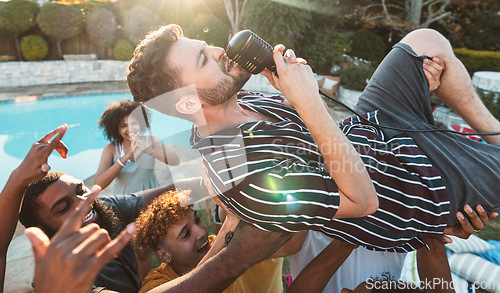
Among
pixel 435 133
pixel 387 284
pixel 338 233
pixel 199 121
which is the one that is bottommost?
pixel 387 284

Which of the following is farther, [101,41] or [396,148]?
[101,41]

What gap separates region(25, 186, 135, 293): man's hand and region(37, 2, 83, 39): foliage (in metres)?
18.0

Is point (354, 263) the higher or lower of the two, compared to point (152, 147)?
higher

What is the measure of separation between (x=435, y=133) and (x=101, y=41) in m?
17.4

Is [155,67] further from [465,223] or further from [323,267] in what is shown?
[465,223]

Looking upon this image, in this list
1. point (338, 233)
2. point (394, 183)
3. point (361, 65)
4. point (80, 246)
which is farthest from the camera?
point (361, 65)

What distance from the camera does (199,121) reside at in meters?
2.00

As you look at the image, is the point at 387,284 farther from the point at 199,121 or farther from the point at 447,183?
the point at 199,121

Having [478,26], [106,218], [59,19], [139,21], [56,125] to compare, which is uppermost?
[478,26]

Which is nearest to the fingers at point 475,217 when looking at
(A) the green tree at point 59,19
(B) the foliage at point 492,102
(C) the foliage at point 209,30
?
(B) the foliage at point 492,102

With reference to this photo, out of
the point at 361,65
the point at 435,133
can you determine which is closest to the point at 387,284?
the point at 435,133

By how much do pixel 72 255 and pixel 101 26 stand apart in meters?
17.7

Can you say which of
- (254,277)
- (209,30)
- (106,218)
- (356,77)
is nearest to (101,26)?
(209,30)

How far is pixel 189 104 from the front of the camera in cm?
192
